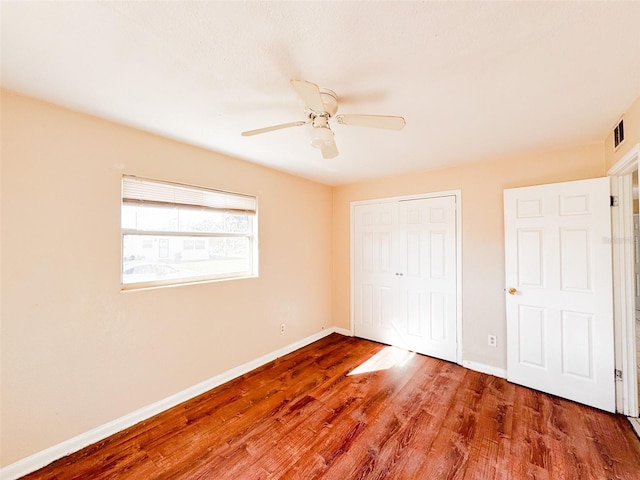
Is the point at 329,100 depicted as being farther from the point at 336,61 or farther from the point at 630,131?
the point at 630,131

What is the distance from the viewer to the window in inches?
84.0

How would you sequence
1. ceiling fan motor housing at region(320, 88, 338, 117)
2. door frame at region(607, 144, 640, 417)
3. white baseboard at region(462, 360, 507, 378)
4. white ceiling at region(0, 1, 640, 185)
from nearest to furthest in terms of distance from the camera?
1. white ceiling at region(0, 1, 640, 185)
2. ceiling fan motor housing at region(320, 88, 338, 117)
3. door frame at region(607, 144, 640, 417)
4. white baseboard at region(462, 360, 507, 378)

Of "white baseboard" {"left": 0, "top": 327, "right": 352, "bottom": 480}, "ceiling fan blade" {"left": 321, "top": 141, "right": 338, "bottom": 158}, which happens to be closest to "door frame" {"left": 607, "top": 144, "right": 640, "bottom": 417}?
"ceiling fan blade" {"left": 321, "top": 141, "right": 338, "bottom": 158}

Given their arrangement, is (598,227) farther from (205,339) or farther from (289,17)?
(205,339)

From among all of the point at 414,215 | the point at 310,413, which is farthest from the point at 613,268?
the point at 310,413

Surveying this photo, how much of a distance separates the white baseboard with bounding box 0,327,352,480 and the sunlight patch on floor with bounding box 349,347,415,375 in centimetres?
112

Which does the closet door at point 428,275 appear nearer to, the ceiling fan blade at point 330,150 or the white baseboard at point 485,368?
the white baseboard at point 485,368

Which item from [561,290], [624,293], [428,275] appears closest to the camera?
[624,293]

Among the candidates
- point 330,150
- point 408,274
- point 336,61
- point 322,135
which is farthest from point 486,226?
point 336,61

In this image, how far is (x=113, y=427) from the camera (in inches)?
76.4

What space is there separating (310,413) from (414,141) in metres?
2.51

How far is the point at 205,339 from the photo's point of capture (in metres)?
2.52

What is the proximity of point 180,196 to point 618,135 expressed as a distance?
11.8 feet

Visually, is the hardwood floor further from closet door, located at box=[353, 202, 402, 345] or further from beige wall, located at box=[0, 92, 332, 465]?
closet door, located at box=[353, 202, 402, 345]
